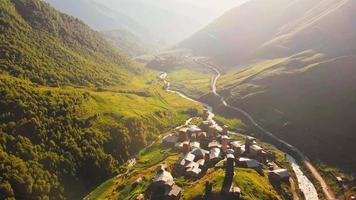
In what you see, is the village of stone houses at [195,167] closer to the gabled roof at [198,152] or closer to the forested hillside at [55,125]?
the gabled roof at [198,152]

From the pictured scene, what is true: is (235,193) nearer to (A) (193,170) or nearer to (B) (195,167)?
(A) (193,170)

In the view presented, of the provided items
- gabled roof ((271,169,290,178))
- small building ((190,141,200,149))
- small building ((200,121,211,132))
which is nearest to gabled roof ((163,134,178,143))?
small building ((190,141,200,149))

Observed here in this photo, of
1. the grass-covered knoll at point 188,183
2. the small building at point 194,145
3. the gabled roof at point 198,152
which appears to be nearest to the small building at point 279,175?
the grass-covered knoll at point 188,183

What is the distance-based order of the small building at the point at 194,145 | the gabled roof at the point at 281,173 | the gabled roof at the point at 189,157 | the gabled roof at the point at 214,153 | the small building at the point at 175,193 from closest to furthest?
the small building at the point at 175,193 → the gabled roof at the point at 281,173 → the gabled roof at the point at 189,157 → the gabled roof at the point at 214,153 → the small building at the point at 194,145

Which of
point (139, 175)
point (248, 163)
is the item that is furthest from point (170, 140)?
point (248, 163)

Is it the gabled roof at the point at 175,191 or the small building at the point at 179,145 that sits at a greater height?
the small building at the point at 179,145

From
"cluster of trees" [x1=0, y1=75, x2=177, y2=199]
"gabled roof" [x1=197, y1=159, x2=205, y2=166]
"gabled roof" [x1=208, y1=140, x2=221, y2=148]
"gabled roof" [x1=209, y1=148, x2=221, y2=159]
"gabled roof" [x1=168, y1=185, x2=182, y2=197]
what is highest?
"cluster of trees" [x1=0, y1=75, x2=177, y2=199]

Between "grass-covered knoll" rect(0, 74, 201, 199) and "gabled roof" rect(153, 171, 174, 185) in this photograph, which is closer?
"gabled roof" rect(153, 171, 174, 185)

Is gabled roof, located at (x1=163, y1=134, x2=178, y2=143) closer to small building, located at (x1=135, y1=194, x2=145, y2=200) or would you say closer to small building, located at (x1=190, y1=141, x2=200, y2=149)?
small building, located at (x1=190, y1=141, x2=200, y2=149)
